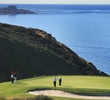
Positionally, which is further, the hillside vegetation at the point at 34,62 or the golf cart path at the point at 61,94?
the hillside vegetation at the point at 34,62

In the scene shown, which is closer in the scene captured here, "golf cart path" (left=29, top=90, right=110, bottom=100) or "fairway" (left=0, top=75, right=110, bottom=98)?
"golf cart path" (left=29, top=90, right=110, bottom=100)

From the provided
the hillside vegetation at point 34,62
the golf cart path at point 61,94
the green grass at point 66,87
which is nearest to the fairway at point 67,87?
the green grass at point 66,87

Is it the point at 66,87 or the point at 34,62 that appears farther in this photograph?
the point at 34,62

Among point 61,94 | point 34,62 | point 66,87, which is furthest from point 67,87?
point 34,62

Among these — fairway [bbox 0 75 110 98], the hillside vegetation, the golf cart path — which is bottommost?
the golf cart path

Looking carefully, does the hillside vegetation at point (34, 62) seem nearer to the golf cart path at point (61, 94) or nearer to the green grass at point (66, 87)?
the green grass at point (66, 87)

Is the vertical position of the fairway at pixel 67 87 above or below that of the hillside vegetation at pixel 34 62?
below

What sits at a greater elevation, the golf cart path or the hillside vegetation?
the hillside vegetation

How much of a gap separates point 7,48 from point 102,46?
63.0 metres

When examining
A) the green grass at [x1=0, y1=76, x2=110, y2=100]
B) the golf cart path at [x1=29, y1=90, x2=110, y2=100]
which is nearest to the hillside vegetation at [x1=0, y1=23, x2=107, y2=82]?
the green grass at [x1=0, y1=76, x2=110, y2=100]

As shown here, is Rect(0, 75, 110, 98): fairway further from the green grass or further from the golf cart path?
the golf cart path

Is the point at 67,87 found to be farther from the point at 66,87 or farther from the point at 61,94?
the point at 61,94

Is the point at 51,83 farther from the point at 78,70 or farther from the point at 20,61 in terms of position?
the point at 78,70

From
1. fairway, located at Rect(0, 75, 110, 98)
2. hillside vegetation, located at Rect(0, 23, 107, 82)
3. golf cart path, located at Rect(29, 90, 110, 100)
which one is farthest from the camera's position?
hillside vegetation, located at Rect(0, 23, 107, 82)
